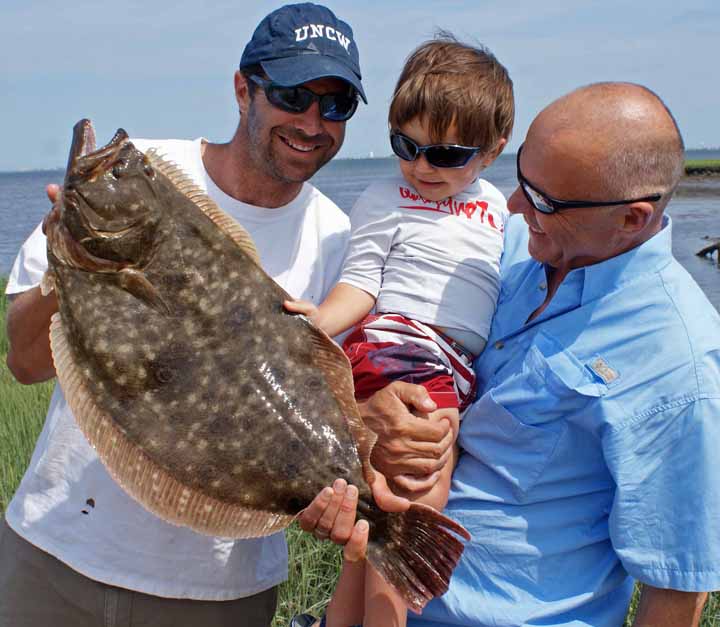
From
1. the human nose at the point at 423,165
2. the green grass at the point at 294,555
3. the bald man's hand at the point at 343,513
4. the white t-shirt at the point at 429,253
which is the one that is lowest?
the green grass at the point at 294,555

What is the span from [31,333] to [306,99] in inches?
56.2

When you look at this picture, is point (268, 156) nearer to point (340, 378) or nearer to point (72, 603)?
point (340, 378)

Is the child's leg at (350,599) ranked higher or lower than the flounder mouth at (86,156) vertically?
lower

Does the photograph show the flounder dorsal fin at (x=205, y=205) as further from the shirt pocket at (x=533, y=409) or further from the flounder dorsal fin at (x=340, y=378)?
the shirt pocket at (x=533, y=409)

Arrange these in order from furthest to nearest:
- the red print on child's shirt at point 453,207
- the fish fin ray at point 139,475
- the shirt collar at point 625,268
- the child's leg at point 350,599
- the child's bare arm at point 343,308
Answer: the red print on child's shirt at point 453,207, the child's bare arm at point 343,308, the child's leg at point 350,599, the shirt collar at point 625,268, the fish fin ray at point 139,475

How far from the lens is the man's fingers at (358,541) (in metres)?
2.43

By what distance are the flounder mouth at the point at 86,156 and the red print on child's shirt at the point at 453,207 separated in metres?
1.40

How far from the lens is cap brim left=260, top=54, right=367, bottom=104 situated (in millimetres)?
3069

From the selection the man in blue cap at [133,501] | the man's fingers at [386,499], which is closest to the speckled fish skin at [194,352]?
the man's fingers at [386,499]

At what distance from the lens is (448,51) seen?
Result: 331cm

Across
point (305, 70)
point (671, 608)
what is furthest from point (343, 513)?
point (305, 70)

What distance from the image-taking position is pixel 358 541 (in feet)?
8.02

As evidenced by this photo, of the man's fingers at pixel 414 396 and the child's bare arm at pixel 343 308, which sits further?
the child's bare arm at pixel 343 308

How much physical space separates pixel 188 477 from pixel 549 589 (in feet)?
4.13
